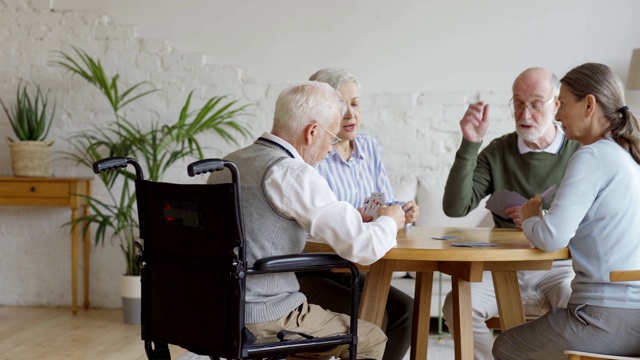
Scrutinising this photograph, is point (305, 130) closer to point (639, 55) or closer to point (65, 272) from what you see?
point (639, 55)

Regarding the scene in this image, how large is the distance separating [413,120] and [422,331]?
246cm

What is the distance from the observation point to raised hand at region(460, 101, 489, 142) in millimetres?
3432

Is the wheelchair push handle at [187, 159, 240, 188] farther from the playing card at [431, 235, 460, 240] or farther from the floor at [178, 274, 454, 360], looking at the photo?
the floor at [178, 274, 454, 360]

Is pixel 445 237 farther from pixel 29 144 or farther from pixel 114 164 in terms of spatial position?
pixel 29 144

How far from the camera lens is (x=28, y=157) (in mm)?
5684

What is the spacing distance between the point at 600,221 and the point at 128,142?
3718 mm

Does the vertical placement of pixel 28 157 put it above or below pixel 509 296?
above

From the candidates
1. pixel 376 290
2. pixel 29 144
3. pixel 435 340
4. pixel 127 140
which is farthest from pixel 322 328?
pixel 29 144

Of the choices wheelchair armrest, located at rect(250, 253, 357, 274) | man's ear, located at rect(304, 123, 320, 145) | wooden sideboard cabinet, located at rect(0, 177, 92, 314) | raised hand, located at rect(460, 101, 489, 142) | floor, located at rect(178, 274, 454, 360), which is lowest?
floor, located at rect(178, 274, 454, 360)

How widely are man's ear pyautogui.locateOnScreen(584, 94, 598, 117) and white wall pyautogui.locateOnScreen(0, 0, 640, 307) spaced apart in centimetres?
295

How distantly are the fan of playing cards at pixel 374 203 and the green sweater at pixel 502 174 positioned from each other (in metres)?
0.53

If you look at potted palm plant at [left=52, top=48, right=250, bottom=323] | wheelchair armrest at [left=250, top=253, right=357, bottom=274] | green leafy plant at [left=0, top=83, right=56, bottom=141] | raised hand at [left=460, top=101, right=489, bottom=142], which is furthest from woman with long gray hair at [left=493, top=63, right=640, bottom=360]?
green leafy plant at [left=0, top=83, right=56, bottom=141]

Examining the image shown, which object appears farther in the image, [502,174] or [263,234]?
[502,174]

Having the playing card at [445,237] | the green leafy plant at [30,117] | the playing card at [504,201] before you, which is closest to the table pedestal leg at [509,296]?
the playing card at [504,201]
